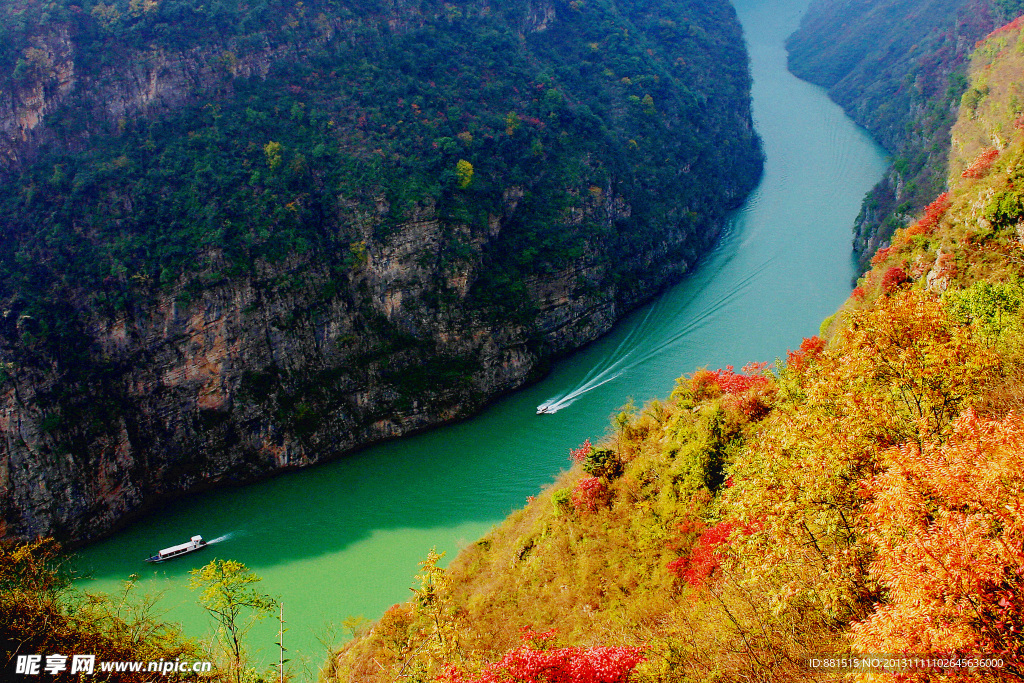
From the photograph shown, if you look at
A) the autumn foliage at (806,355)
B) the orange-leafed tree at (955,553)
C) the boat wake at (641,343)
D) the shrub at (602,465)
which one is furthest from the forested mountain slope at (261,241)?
the orange-leafed tree at (955,553)

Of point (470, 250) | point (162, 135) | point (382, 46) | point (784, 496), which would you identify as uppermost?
point (382, 46)

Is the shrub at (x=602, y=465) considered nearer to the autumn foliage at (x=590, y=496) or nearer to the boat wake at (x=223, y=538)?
the autumn foliage at (x=590, y=496)

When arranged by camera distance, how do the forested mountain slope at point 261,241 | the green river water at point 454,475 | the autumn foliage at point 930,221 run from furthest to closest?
the forested mountain slope at point 261,241
the green river water at point 454,475
the autumn foliage at point 930,221

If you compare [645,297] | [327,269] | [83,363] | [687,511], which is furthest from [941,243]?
[83,363]

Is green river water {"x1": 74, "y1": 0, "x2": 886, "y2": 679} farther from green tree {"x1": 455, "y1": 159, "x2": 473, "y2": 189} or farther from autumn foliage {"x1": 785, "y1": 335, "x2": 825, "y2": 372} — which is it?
green tree {"x1": 455, "y1": 159, "x2": 473, "y2": 189}

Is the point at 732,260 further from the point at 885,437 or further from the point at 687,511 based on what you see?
the point at 885,437

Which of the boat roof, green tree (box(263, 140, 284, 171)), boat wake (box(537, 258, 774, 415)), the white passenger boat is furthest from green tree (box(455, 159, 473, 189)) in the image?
the white passenger boat

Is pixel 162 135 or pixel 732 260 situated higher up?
pixel 162 135
